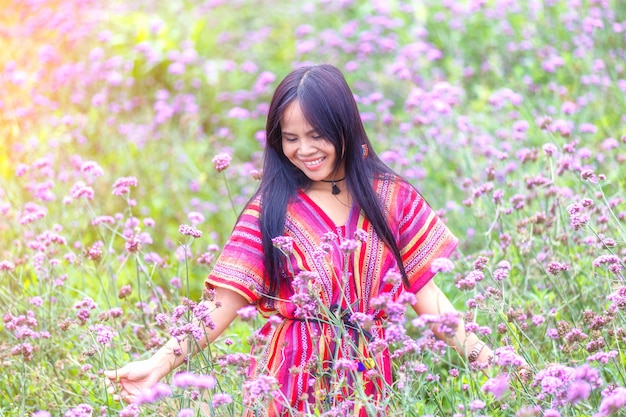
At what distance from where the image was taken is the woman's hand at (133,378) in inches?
106

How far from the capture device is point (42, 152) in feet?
17.4

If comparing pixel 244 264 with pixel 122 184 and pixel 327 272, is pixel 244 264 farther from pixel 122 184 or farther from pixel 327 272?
pixel 122 184

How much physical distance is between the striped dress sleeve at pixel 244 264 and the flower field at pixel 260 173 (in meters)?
0.13

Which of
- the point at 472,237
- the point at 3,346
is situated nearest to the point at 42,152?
the point at 3,346

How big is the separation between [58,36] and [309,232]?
189 inches

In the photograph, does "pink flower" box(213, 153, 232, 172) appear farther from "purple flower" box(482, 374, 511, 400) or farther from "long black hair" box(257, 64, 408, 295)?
"purple flower" box(482, 374, 511, 400)

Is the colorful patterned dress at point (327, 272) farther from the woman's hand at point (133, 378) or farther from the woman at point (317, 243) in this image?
the woman's hand at point (133, 378)

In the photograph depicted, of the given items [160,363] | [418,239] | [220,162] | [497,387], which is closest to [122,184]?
[220,162]

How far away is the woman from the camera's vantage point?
275 cm

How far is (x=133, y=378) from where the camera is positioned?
106 inches

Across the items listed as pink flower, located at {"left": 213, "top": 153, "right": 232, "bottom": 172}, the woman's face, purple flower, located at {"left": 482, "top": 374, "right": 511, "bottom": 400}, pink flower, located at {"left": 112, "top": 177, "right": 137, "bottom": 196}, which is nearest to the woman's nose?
the woman's face

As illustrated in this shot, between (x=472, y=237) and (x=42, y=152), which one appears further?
(x=42, y=152)

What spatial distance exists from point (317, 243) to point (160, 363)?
0.64 meters

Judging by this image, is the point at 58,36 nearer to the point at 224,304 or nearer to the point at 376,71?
the point at 376,71
